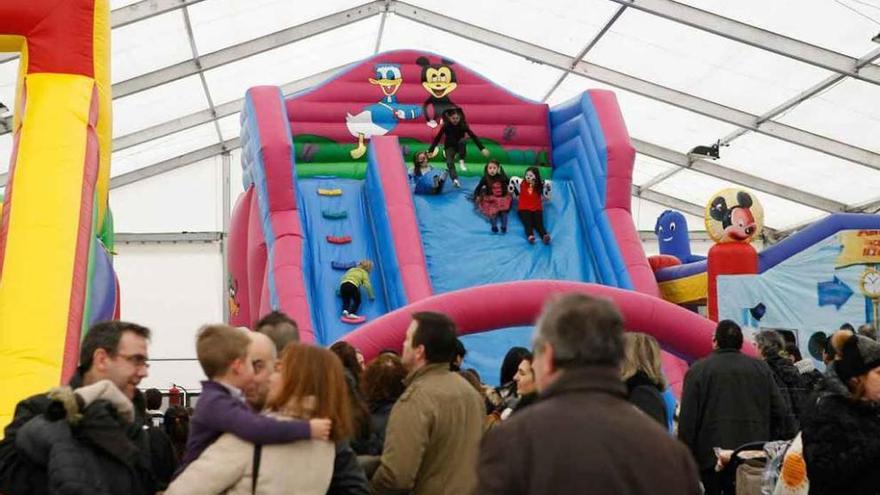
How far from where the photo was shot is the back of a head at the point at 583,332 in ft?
6.12

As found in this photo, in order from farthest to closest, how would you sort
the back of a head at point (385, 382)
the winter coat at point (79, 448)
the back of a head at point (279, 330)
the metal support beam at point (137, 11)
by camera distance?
the metal support beam at point (137, 11) < the back of a head at point (385, 382) < the back of a head at point (279, 330) < the winter coat at point (79, 448)

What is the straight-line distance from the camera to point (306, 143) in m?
10.5

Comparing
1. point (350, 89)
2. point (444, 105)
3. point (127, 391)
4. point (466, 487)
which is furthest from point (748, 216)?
point (127, 391)

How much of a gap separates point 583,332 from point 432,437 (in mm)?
1388

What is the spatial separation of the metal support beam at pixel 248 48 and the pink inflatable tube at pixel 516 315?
27.4 ft

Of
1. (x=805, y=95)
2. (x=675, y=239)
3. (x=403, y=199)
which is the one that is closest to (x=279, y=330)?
(x=403, y=199)

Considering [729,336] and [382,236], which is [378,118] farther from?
[729,336]

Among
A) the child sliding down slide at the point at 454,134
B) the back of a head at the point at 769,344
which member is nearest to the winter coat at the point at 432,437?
the back of a head at the point at 769,344

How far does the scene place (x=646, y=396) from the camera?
3836 millimetres

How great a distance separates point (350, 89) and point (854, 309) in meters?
4.76

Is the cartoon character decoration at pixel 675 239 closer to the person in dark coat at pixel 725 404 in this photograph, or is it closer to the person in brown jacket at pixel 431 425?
the person in dark coat at pixel 725 404

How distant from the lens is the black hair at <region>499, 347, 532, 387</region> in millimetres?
4445

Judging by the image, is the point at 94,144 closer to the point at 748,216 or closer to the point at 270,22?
the point at 748,216

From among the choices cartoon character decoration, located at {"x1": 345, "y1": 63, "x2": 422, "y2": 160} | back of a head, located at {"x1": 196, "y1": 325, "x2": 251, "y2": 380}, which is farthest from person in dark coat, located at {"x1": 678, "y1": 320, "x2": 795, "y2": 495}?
cartoon character decoration, located at {"x1": 345, "y1": 63, "x2": 422, "y2": 160}
